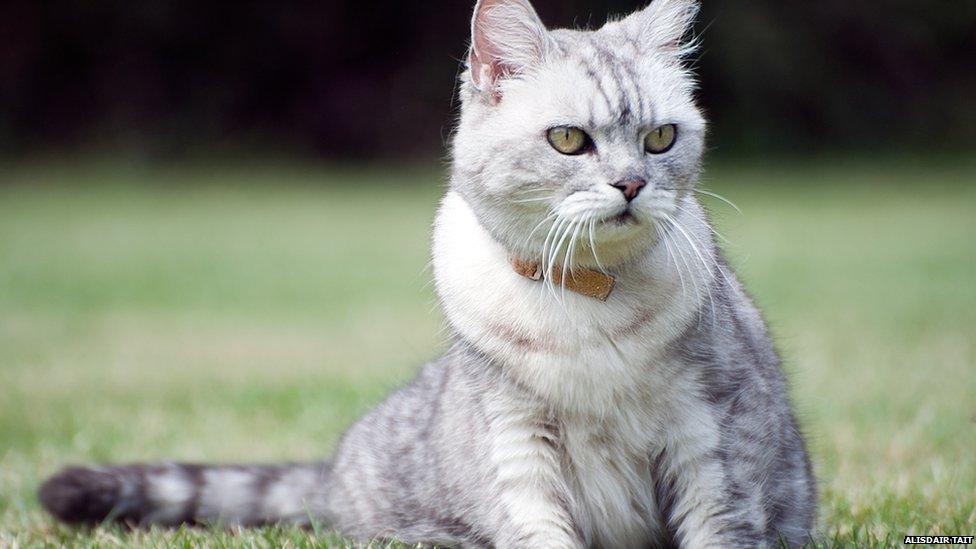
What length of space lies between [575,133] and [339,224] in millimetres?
8340

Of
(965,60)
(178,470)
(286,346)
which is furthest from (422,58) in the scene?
(178,470)

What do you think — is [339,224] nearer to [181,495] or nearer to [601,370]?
[181,495]

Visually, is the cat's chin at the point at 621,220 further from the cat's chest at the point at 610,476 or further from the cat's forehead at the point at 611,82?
the cat's chest at the point at 610,476

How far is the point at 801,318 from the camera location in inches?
247

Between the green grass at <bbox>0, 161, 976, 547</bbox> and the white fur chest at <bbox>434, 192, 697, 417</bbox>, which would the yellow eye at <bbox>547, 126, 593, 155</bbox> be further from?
the green grass at <bbox>0, 161, 976, 547</bbox>

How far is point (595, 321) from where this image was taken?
2418 millimetres

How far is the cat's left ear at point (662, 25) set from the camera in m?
2.60

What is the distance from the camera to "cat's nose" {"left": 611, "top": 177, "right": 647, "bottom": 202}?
230 cm

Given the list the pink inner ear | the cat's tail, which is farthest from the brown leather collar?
the cat's tail

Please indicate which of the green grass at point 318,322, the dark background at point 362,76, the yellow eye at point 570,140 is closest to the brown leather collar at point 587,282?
the yellow eye at point 570,140

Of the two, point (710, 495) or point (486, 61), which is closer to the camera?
point (710, 495)

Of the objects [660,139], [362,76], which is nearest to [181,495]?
[660,139]

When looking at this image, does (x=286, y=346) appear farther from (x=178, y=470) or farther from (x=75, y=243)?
(x=75, y=243)

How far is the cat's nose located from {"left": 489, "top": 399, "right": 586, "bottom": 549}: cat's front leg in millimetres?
496
